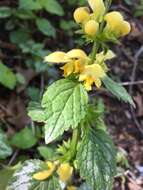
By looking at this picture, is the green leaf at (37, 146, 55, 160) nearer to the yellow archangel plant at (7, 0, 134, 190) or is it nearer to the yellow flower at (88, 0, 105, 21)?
the yellow archangel plant at (7, 0, 134, 190)

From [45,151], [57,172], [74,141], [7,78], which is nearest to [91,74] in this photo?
[74,141]

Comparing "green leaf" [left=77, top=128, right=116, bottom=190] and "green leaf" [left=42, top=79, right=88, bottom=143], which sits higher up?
"green leaf" [left=42, top=79, right=88, bottom=143]

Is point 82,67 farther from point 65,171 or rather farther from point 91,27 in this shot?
point 65,171

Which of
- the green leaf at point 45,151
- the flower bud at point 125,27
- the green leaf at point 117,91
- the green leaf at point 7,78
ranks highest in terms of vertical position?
the green leaf at point 7,78

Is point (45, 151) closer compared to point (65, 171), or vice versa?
point (65, 171)

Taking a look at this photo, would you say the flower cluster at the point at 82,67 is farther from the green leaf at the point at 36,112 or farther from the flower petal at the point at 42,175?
the flower petal at the point at 42,175

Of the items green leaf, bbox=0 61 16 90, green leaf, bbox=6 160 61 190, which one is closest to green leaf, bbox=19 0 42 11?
green leaf, bbox=0 61 16 90

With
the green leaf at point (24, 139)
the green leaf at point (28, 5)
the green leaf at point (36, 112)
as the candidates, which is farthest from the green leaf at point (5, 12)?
the green leaf at point (36, 112)
